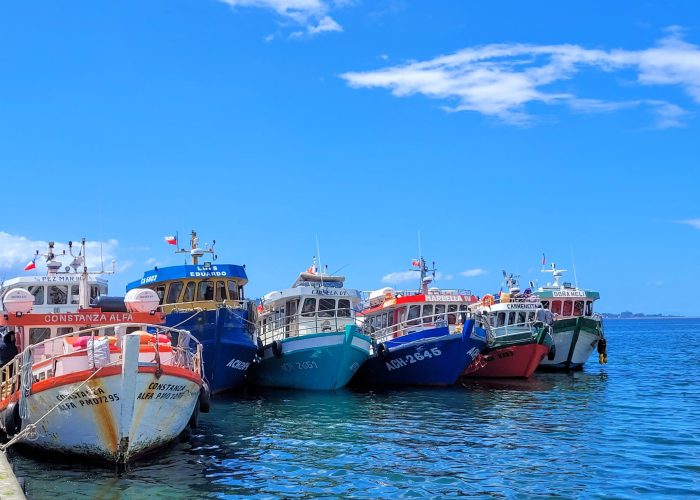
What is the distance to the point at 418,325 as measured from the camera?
29484mm

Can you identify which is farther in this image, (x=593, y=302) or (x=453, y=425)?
(x=593, y=302)

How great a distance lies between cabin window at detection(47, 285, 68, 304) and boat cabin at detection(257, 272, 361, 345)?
285 inches

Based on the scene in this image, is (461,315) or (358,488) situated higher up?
(461,315)

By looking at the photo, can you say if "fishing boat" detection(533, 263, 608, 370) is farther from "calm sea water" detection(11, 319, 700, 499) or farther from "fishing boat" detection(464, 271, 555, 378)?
"calm sea water" detection(11, 319, 700, 499)

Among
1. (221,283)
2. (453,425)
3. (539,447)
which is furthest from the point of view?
(221,283)

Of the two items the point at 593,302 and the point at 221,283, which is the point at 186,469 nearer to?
the point at 221,283

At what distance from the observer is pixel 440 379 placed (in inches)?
1145

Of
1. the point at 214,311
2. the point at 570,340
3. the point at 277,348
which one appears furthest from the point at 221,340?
the point at 570,340

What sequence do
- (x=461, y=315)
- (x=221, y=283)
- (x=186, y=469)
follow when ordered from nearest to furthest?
(x=186, y=469), (x=221, y=283), (x=461, y=315)

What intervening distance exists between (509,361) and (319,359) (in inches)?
367

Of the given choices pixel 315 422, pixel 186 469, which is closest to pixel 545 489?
pixel 186 469

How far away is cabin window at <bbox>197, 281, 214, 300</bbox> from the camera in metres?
27.7

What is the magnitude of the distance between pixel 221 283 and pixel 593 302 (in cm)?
2385

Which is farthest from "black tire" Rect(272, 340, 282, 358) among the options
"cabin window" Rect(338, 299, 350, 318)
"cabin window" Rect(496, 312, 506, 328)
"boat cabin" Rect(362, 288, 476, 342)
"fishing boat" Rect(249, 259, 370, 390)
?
"cabin window" Rect(496, 312, 506, 328)
